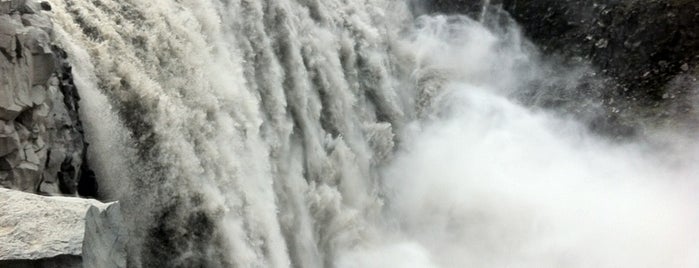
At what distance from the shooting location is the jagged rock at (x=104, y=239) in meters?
3.64

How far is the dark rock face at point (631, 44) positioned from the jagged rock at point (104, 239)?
1117 centimetres

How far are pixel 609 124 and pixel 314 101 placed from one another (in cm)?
638

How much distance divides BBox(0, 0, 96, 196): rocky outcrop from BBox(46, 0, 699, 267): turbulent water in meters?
0.30

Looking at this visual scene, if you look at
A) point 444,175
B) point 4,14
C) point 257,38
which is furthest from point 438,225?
point 4,14

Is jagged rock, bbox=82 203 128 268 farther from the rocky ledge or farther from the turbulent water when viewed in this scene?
the turbulent water

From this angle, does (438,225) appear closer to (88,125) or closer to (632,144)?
(632,144)

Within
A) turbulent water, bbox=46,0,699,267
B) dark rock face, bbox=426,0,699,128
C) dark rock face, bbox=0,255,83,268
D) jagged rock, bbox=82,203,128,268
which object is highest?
dark rock face, bbox=426,0,699,128

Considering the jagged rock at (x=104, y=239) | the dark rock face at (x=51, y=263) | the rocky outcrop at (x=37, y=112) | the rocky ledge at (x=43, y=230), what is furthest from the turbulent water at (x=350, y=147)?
the dark rock face at (x=51, y=263)

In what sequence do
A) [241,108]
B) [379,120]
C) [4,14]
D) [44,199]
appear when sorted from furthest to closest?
[379,120] < [241,108] < [4,14] < [44,199]

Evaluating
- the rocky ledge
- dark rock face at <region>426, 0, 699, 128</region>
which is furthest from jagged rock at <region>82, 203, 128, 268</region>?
dark rock face at <region>426, 0, 699, 128</region>

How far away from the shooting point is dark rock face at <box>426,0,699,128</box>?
12.3 metres

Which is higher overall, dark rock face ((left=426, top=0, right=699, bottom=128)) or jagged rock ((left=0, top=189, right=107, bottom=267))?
dark rock face ((left=426, top=0, right=699, bottom=128))

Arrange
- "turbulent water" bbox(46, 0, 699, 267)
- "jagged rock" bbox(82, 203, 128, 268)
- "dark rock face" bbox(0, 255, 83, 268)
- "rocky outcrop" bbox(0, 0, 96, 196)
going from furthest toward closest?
"turbulent water" bbox(46, 0, 699, 267) → "rocky outcrop" bbox(0, 0, 96, 196) → "jagged rock" bbox(82, 203, 128, 268) → "dark rock face" bbox(0, 255, 83, 268)

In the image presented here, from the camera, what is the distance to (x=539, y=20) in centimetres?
1462
